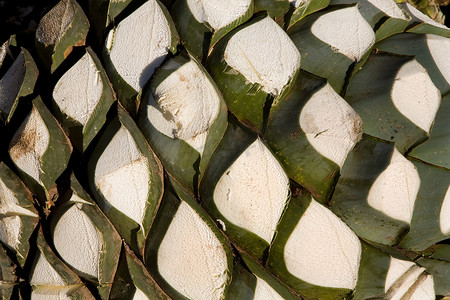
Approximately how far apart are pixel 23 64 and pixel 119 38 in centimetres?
17

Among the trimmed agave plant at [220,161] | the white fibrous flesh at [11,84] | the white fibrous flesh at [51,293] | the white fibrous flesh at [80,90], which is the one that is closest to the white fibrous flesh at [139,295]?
the trimmed agave plant at [220,161]

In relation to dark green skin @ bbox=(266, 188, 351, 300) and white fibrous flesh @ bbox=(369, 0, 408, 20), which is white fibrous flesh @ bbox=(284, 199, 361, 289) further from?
white fibrous flesh @ bbox=(369, 0, 408, 20)

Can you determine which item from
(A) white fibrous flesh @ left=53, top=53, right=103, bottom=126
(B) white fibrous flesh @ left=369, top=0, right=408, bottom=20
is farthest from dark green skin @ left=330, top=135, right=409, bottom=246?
(A) white fibrous flesh @ left=53, top=53, right=103, bottom=126

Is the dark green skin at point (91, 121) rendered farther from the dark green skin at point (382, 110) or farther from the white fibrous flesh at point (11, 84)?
the dark green skin at point (382, 110)

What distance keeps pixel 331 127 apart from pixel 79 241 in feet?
1.22

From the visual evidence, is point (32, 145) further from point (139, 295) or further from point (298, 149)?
point (298, 149)

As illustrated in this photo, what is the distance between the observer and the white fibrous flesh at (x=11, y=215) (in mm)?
748

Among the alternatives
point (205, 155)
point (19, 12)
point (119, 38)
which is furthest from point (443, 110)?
point (19, 12)

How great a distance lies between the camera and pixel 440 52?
84 cm

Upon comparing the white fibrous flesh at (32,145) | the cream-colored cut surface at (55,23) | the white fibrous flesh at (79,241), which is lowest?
the white fibrous flesh at (79,241)

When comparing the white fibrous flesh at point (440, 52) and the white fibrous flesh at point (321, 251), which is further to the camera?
the white fibrous flesh at point (440, 52)

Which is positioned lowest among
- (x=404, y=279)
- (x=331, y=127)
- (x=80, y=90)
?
(x=404, y=279)

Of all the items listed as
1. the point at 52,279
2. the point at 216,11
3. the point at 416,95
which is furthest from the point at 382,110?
the point at 52,279

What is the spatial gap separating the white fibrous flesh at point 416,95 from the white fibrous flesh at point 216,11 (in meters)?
0.25
